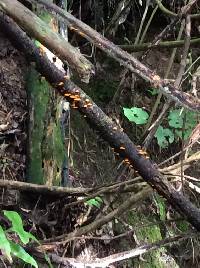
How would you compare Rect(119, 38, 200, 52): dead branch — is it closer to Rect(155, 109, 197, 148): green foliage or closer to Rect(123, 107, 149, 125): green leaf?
Rect(123, 107, 149, 125): green leaf

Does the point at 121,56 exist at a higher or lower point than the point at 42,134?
higher

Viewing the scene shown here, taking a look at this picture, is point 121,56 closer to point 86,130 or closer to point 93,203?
point 93,203

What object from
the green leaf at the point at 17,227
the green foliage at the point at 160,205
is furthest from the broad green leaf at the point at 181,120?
the green leaf at the point at 17,227

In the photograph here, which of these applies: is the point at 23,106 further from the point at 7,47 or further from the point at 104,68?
the point at 104,68

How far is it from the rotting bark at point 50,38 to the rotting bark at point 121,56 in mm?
189

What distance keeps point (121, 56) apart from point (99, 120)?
1.61 ft

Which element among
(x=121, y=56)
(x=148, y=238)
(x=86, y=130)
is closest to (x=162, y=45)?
(x=86, y=130)

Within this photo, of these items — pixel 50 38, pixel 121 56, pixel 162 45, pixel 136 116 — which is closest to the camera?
pixel 50 38

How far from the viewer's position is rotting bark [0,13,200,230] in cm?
170

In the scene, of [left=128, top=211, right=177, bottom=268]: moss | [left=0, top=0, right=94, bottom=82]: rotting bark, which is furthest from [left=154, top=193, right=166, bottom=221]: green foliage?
[left=0, top=0, right=94, bottom=82]: rotting bark

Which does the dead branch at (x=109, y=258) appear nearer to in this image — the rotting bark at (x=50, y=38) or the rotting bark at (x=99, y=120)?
the rotting bark at (x=99, y=120)

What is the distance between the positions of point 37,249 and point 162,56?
7.57ft

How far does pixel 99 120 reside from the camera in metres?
1.79

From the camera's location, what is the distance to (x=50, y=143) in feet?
8.25
